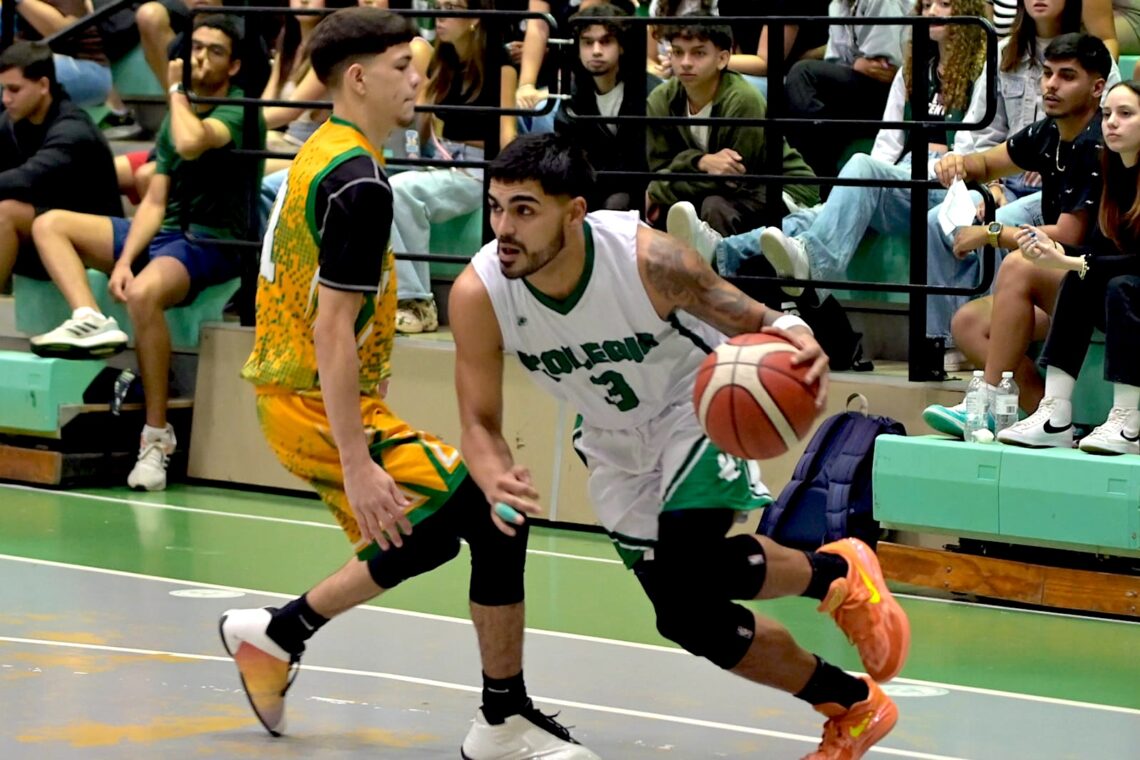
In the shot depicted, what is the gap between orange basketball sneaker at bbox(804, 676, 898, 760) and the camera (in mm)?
4406

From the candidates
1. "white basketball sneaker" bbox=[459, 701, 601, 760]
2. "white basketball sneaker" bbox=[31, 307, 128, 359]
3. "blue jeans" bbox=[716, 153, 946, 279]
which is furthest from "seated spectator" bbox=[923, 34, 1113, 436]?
"white basketball sneaker" bbox=[31, 307, 128, 359]

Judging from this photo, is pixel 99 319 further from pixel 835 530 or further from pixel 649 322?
pixel 649 322

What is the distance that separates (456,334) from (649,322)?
0.46 metres

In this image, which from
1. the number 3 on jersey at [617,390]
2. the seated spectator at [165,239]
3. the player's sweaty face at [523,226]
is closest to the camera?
the player's sweaty face at [523,226]

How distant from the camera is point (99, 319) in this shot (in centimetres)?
874

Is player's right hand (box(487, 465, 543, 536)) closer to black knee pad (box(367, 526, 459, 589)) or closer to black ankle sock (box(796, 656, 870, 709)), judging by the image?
black knee pad (box(367, 526, 459, 589))

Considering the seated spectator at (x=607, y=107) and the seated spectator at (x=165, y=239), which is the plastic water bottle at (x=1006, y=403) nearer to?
the seated spectator at (x=607, y=107)

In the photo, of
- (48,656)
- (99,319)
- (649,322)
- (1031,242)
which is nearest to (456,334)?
(649,322)

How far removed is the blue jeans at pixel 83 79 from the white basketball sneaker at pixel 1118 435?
257 inches

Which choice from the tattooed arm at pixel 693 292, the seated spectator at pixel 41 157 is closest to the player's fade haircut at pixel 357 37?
the tattooed arm at pixel 693 292

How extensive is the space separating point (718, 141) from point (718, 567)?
12.6 ft

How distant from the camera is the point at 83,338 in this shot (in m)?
8.69

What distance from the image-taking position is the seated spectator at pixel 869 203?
7.43 meters

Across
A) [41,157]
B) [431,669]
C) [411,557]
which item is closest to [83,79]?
[41,157]
